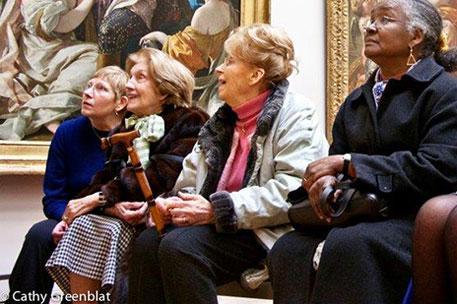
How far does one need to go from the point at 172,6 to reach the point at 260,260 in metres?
3.32

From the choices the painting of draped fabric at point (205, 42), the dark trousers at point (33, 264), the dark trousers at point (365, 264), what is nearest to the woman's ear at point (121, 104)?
the dark trousers at point (33, 264)

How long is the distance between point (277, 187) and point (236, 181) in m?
0.34

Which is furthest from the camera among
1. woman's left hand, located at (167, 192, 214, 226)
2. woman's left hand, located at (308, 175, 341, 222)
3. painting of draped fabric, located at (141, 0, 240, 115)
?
painting of draped fabric, located at (141, 0, 240, 115)

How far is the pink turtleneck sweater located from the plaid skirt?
69 centimetres

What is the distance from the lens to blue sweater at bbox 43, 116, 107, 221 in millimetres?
4961

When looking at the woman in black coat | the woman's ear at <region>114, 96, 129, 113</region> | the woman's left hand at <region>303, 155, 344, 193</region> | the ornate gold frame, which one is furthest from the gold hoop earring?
the ornate gold frame

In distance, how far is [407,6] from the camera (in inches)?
136

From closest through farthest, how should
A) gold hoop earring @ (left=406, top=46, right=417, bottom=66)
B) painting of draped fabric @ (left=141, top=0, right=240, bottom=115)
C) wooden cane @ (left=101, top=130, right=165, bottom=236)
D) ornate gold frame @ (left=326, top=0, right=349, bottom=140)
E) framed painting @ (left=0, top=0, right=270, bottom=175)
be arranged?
gold hoop earring @ (left=406, top=46, right=417, bottom=66), wooden cane @ (left=101, top=130, right=165, bottom=236), framed painting @ (left=0, top=0, right=270, bottom=175), painting of draped fabric @ (left=141, top=0, right=240, bottom=115), ornate gold frame @ (left=326, top=0, right=349, bottom=140)

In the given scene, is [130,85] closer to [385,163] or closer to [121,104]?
[121,104]

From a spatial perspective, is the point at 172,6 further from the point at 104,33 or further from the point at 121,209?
the point at 121,209

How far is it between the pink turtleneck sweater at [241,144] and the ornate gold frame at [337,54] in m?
2.84

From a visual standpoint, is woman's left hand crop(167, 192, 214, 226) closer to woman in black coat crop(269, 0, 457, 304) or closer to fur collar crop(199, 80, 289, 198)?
fur collar crop(199, 80, 289, 198)

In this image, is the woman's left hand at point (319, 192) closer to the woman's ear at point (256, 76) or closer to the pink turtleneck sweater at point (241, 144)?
the pink turtleneck sweater at point (241, 144)

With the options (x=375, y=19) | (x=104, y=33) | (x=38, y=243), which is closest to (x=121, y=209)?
(x=38, y=243)
